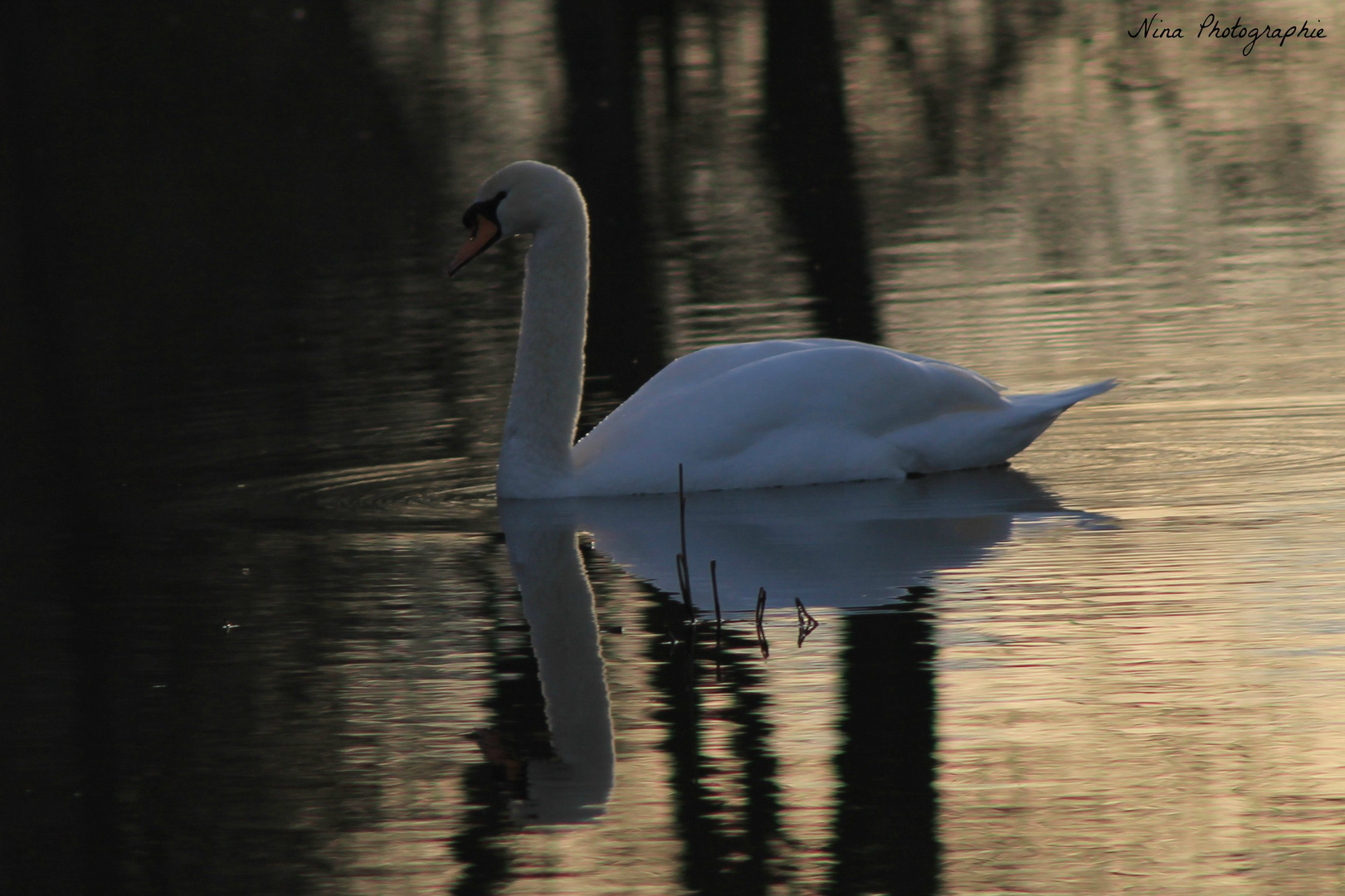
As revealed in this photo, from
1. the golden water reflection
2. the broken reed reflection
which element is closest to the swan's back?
the golden water reflection

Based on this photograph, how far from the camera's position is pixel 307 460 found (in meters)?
10.0

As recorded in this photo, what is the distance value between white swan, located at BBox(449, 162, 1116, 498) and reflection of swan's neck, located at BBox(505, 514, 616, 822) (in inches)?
24.5

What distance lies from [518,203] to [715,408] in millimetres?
1110

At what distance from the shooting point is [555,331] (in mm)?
9312

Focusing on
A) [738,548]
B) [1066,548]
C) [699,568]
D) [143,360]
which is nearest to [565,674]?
[699,568]

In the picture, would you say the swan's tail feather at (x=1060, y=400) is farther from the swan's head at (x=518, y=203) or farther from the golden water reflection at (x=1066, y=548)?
the swan's head at (x=518, y=203)

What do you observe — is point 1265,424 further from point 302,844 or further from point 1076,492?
point 302,844

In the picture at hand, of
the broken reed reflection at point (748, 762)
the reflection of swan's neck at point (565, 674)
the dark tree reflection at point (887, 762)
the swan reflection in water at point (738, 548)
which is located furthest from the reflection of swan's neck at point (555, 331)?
the dark tree reflection at point (887, 762)

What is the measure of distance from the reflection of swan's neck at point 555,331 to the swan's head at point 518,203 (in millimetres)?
30

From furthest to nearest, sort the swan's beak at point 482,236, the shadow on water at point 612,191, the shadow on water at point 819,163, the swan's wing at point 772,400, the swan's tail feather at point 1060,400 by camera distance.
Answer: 1. the shadow on water at point 819,163
2. the shadow on water at point 612,191
3. the swan's tail feather at point 1060,400
4. the swan's beak at point 482,236
5. the swan's wing at point 772,400

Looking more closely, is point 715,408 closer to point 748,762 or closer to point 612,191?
point 748,762

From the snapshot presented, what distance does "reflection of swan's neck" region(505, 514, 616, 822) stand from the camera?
5184mm

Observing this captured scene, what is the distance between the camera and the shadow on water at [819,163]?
14055 mm

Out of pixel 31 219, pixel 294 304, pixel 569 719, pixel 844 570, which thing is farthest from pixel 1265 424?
pixel 31 219
